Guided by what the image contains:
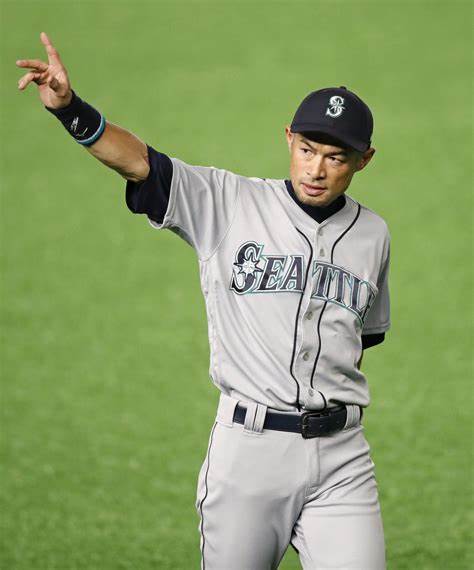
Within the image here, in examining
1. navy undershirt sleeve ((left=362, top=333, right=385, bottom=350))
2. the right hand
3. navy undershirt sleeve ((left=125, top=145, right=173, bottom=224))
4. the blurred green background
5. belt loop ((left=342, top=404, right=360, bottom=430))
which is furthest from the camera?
the blurred green background

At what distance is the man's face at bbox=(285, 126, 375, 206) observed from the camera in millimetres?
3730

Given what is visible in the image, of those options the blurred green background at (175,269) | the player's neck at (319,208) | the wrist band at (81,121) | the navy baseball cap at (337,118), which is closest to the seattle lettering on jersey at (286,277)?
the player's neck at (319,208)

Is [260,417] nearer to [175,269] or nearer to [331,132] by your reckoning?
[331,132]

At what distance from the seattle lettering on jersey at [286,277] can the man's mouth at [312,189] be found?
0.20 metres

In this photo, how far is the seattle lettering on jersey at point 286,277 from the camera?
3.76 metres

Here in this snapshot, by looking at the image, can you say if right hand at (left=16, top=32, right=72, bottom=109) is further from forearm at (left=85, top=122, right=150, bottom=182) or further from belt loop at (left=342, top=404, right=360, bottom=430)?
belt loop at (left=342, top=404, right=360, bottom=430)

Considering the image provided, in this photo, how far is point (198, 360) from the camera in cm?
866

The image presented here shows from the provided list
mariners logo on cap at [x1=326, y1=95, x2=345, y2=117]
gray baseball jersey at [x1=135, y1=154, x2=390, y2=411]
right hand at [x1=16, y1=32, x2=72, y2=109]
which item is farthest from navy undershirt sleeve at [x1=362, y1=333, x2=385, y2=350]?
right hand at [x1=16, y1=32, x2=72, y2=109]

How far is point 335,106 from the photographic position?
147 inches

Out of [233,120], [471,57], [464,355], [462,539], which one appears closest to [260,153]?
[233,120]

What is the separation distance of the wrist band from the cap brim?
617mm

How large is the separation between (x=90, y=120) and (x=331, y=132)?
733mm

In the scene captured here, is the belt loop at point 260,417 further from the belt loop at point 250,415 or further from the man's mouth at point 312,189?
the man's mouth at point 312,189

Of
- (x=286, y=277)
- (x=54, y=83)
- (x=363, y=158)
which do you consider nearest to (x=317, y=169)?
(x=363, y=158)
